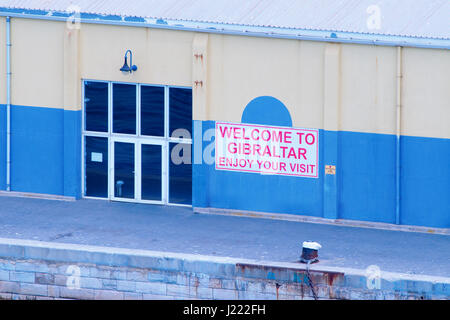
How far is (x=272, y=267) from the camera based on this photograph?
2258 cm

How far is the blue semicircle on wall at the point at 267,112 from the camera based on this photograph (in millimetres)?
26206

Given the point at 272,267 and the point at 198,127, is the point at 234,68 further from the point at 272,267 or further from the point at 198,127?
the point at 272,267

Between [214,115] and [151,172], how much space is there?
1.84m

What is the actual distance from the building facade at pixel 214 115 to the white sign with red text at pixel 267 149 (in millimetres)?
50

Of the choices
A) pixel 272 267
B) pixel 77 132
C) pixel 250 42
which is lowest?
pixel 272 267

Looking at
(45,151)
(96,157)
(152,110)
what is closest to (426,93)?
(152,110)

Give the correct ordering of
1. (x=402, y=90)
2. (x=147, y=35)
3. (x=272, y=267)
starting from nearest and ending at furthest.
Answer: (x=272, y=267) → (x=402, y=90) → (x=147, y=35)

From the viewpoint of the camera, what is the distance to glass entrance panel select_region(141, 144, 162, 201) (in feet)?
89.8

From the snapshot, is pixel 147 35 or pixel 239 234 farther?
pixel 147 35

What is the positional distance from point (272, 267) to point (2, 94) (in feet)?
27.3

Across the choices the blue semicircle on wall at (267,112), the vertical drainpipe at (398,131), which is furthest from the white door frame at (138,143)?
the vertical drainpipe at (398,131)

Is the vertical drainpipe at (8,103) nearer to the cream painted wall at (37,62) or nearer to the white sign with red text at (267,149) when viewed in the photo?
the cream painted wall at (37,62)

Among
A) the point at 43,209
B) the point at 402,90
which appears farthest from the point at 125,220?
the point at 402,90

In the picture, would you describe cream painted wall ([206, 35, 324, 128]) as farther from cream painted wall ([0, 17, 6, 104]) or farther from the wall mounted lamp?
cream painted wall ([0, 17, 6, 104])
